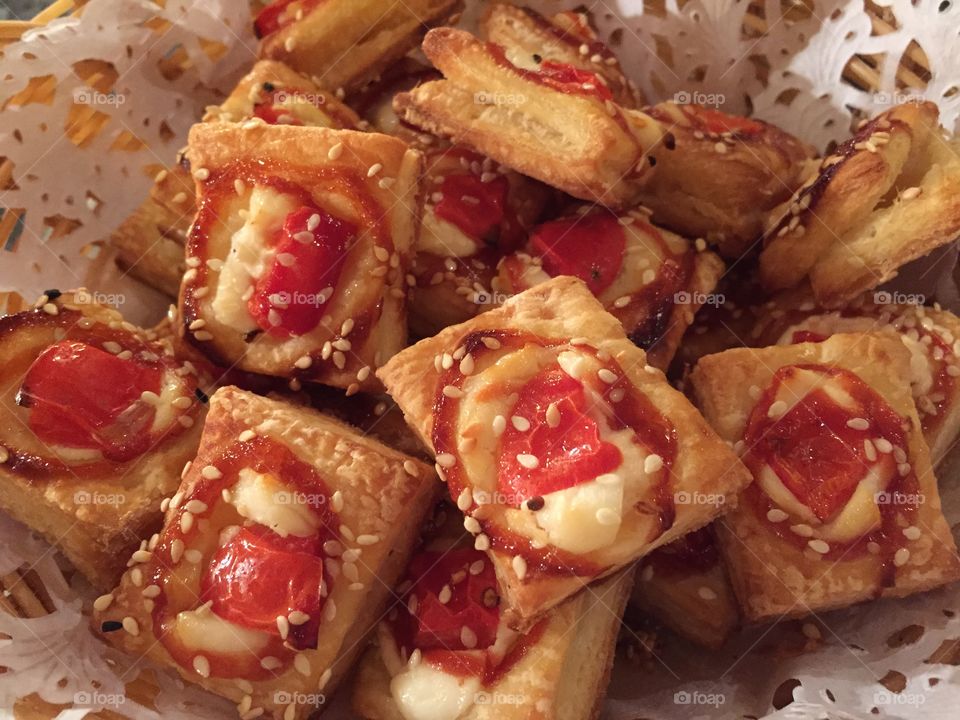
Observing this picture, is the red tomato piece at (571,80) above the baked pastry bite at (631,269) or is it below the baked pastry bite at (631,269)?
above

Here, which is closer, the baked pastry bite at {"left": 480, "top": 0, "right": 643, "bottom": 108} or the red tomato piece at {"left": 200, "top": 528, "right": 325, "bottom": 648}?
the red tomato piece at {"left": 200, "top": 528, "right": 325, "bottom": 648}

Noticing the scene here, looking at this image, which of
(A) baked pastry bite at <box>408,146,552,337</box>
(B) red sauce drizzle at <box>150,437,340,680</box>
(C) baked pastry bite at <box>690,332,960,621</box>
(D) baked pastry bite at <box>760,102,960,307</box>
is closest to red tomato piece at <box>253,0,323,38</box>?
(A) baked pastry bite at <box>408,146,552,337</box>

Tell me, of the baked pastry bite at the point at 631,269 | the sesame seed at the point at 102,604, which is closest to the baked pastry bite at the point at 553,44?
the baked pastry bite at the point at 631,269

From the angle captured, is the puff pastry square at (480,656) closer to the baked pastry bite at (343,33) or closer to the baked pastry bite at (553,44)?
the baked pastry bite at (553,44)

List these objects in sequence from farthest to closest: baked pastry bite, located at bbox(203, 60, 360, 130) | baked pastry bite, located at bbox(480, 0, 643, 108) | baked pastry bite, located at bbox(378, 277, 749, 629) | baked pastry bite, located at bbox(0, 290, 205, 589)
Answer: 1. baked pastry bite, located at bbox(480, 0, 643, 108)
2. baked pastry bite, located at bbox(203, 60, 360, 130)
3. baked pastry bite, located at bbox(0, 290, 205, 589)
4. baked pastry bite, located at bbox(378, 277, 749, 629)

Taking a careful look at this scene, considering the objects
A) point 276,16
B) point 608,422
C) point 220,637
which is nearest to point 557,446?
point 608,422

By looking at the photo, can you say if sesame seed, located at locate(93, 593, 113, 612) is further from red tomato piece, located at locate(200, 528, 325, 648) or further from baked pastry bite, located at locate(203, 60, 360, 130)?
baked pastry bite, located at locate(203, 60, 360, 130)

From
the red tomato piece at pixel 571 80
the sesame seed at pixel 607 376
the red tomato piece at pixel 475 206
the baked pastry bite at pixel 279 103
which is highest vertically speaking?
the baked pastry bite at pixel 279 103
